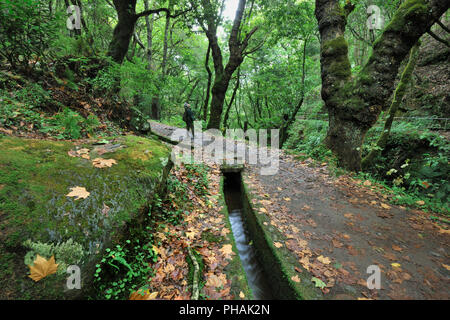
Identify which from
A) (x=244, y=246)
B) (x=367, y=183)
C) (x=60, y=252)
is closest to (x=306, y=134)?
(x=367, y=183)

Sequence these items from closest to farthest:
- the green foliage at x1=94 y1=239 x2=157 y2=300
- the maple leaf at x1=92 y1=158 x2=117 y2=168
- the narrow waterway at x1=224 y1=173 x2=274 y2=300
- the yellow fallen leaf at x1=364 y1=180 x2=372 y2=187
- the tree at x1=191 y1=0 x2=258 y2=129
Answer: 1. the green foliage at x1=94 y1=239 x2=157 y2=300
2. the maple leaf at x1=92 y1=158 x2=117 y2=168
3. the narrow waterway at x1=224 y1=173 x2=274 y2=300
4. the yellow fallen leaf at x1=364 y1=180 x2=372 y2=187
5. the tree at x1=191 y1=0 x2=258 y2=129

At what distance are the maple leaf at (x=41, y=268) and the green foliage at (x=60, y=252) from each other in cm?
3

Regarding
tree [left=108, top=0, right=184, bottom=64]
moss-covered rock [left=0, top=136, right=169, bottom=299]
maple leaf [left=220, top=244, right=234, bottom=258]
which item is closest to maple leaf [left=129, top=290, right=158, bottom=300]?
moss-covered rock [left=0, top=136, right=169, bottom=299]

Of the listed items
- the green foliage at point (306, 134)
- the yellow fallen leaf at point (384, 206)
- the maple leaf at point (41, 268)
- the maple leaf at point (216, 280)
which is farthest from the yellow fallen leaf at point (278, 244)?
the green foliage at point (306, 134)

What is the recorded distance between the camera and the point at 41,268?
1.64 metres

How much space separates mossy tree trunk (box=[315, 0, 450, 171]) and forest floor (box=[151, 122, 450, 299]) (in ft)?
5.11

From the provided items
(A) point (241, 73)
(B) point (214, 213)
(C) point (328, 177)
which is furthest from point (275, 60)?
(B) point (214, 213)

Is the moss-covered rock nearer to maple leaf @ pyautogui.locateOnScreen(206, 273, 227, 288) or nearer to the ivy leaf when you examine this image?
maple leaf @ pyautogui.locateOnScreen(206, 273, 227, 288)

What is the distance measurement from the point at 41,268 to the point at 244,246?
3266 mm

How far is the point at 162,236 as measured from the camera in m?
2.82

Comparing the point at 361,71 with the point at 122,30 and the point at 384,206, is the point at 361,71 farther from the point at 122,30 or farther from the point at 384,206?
the point at 122,30

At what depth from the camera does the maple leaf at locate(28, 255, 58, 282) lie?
159 cm

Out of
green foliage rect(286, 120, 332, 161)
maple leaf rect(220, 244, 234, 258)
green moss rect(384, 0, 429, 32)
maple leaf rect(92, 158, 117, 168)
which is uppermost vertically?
green moss rect(384, 0, 429, 32)
